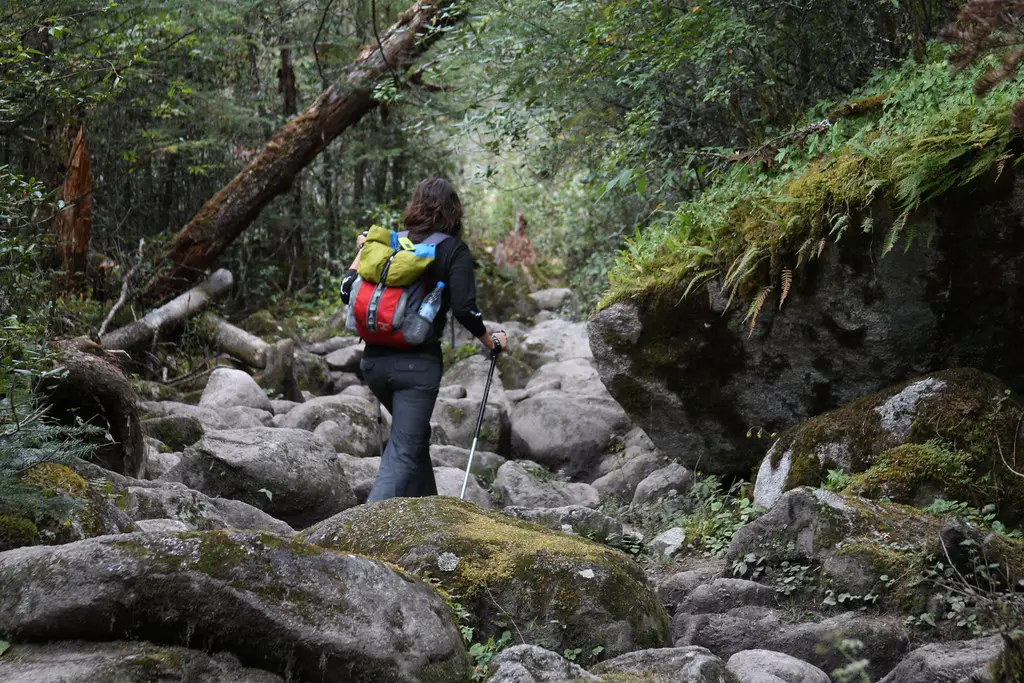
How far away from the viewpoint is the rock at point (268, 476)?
7168mm

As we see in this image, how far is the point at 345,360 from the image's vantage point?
13.8 metres

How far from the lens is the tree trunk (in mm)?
11047

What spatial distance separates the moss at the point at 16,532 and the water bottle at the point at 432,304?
8.60 feet

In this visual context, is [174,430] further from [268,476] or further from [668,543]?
[668,543]

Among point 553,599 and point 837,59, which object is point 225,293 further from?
point 553,599

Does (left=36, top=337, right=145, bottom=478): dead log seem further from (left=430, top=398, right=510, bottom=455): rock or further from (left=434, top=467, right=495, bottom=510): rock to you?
(left=430, top=398, right=510, bottom=455): rock

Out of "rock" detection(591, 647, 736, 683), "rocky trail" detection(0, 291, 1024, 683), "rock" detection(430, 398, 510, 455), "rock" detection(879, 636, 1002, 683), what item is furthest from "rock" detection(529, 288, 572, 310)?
"rock" detection(591, 647, 736, 683)

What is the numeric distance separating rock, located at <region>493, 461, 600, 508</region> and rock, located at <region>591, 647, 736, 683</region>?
11.8ft

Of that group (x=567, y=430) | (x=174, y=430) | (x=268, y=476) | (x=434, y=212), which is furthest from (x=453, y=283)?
(x=567, y=430)

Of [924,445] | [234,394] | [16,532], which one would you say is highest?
[924,445]

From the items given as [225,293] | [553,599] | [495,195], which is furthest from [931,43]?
[495,195]

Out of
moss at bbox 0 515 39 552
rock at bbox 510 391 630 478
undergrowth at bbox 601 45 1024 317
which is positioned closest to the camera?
moss at bbox 0 515 39 552

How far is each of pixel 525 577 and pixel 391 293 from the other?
2242 mm

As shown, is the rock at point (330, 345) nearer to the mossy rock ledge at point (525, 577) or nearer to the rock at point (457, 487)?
the rock at point (457, 487)
